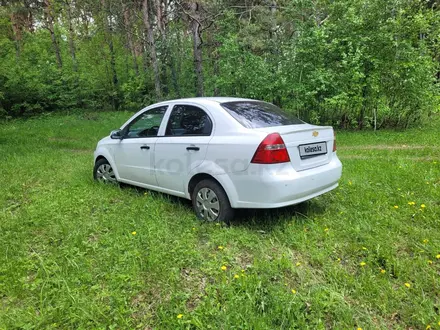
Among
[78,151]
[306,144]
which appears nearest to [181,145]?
[306,144]

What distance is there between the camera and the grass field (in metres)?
2.29

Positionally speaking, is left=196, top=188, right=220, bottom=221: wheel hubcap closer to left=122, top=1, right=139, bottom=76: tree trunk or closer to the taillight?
the taillight


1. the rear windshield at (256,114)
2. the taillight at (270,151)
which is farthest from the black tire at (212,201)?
the rear windshield at (256,114)

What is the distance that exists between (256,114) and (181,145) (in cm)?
105

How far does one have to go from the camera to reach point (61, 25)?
2097 centimetres

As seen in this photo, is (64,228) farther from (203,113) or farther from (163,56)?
(163,56)

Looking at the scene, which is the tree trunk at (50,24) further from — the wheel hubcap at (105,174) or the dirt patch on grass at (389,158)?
the dirt patch on grass at (389,158)

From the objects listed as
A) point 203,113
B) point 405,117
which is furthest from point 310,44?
point 203,113

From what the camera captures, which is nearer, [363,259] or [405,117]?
[363,259]

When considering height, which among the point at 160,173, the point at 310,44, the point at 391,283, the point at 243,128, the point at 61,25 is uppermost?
the point at 61,25

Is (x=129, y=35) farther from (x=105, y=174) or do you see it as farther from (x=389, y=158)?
(x=389, y=158)

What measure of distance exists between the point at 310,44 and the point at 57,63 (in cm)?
1702

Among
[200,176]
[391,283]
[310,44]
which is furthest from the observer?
[310,44]

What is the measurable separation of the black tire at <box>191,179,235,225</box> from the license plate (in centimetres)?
101
